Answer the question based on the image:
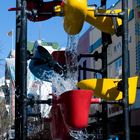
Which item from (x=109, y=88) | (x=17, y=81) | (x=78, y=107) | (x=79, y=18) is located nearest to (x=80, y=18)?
(x=79, y=18)

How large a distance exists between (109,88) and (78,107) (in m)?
0.84

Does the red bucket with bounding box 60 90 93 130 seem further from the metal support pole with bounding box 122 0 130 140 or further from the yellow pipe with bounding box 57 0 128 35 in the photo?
the yellow pipe with bounding box 57 0 128 35

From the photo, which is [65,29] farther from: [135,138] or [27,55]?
[135,138]

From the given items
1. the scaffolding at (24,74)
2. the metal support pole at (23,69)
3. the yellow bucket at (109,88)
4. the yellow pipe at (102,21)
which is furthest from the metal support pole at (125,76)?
the metal support pole at (23,69)

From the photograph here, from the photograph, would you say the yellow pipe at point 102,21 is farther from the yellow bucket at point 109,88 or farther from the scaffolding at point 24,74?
the yellow bucket at point 109,88

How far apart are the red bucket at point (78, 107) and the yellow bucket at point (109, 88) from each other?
2.32ft

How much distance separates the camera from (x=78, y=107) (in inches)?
192

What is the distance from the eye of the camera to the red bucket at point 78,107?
4.86 m

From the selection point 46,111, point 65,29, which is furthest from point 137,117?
point 65,29

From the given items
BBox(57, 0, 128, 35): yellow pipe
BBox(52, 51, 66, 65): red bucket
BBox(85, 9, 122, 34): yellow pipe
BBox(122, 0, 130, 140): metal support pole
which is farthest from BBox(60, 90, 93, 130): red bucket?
BBox(52, 51, 66, 65): red bucket

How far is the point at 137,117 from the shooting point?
57.8ft

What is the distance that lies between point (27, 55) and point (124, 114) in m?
1.21

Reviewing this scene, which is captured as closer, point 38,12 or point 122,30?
point 122,30

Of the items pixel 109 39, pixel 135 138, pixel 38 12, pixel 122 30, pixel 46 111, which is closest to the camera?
pixel 122 30
